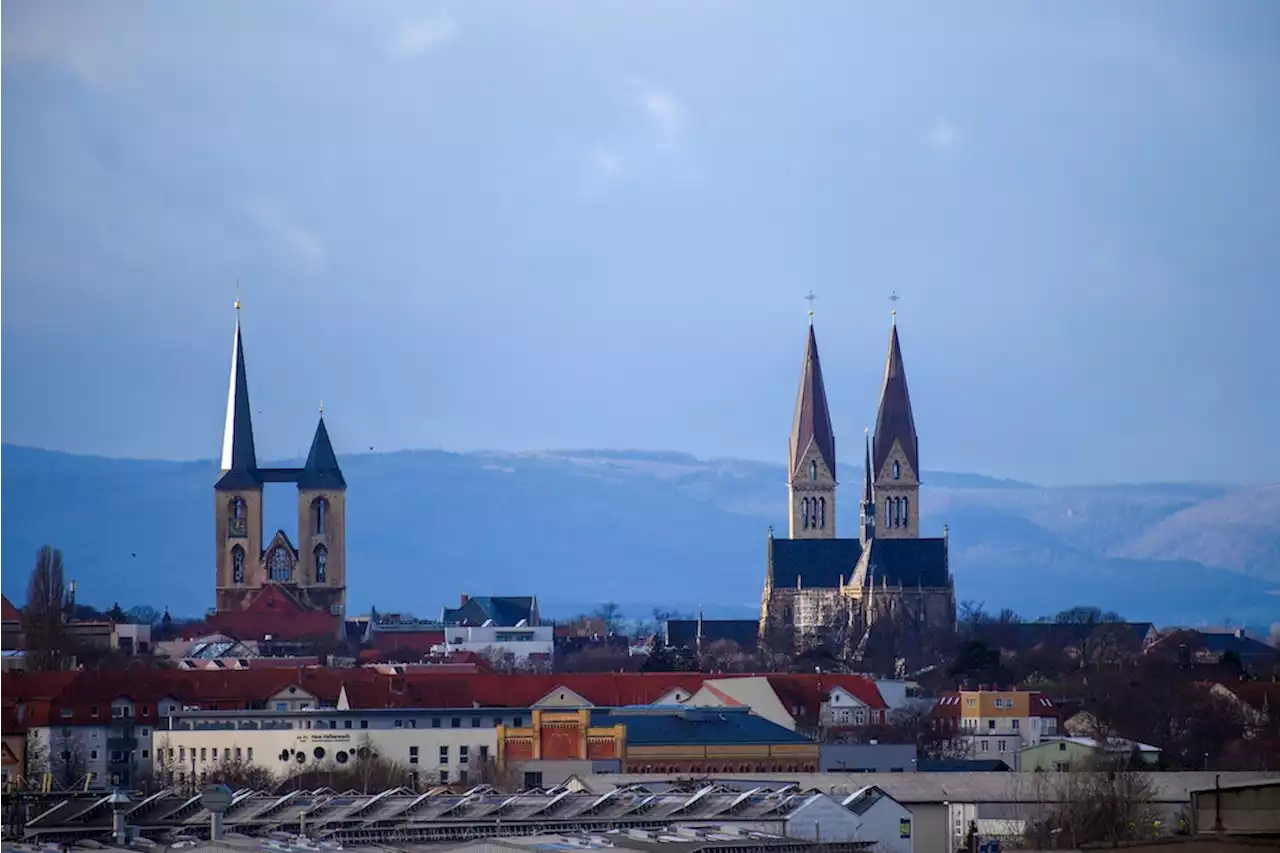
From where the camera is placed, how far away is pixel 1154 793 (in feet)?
224

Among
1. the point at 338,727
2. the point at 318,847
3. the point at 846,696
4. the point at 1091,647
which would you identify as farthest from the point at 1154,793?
the point at 1091,647

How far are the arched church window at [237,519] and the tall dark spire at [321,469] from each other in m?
3.45

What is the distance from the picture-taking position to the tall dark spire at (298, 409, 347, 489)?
596ft

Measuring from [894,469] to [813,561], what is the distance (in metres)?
12.0

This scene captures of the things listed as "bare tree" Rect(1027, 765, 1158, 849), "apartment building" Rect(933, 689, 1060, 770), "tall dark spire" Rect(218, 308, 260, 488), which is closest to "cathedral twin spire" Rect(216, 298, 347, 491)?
"tall dark spire" Rect(218, 308, 260, 488)

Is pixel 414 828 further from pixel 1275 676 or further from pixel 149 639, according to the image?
pixel 149 639

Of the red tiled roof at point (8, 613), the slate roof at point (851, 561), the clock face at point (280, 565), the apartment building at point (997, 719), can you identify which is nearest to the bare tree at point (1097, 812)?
the apartment building at point (997, 719)

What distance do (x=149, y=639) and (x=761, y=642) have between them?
31484 mm

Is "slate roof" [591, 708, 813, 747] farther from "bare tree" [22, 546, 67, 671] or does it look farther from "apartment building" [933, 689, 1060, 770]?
"bare tree" [22, 546, 67, 671]

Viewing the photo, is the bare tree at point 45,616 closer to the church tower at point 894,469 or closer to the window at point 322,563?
the window at point 322,563

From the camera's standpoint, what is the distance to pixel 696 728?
8438 cm

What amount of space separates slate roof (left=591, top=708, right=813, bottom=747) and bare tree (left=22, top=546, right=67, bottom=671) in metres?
41.1

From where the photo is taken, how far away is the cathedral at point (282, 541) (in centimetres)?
17850

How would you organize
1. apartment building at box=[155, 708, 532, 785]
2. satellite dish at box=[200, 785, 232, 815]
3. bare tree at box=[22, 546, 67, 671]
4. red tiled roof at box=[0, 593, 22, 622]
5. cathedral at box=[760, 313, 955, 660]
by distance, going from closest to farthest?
satellite dish at box=[200, 785, 232, 815] < apartment building at box=[155, 708, 532, 785] < bare tree at box=[22, 546, 67, 671] < red tiled roof at box=[0, 593, 22, 622] < cathedral at box=[760, 313, 955, 660]
